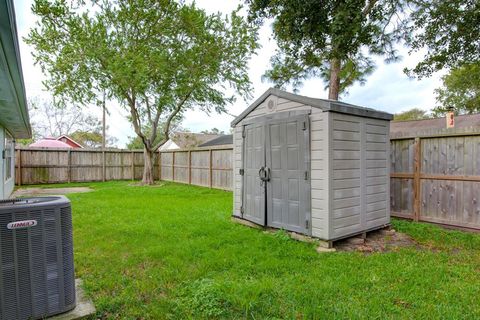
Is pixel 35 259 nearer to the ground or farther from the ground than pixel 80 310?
farther from the ground

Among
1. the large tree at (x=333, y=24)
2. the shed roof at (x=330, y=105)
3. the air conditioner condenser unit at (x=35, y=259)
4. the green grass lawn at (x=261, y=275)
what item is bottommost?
the green grass lawn at (x=261, y=275)

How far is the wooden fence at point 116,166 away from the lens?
10.5 m

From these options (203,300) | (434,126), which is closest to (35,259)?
(203,300)

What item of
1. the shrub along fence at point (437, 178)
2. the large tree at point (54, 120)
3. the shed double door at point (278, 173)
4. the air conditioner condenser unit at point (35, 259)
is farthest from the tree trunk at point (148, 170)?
the large tree at point (54, 120)

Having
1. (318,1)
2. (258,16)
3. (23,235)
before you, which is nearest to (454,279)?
(23,235)

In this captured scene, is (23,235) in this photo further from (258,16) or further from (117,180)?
(117,180)

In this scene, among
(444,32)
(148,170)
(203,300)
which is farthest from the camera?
(148,170)

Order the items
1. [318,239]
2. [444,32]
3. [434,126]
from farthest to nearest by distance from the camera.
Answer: [434,126] → [444,32] → [318,239]

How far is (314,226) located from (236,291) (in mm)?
1832

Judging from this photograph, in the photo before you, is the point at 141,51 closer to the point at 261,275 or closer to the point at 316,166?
the point at 316,166

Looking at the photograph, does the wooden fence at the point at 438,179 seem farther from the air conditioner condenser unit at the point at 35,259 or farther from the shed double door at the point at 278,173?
the air conditioner condenser unit at the point at 35,259

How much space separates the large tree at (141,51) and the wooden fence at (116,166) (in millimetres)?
1637

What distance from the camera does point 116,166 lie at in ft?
46.8

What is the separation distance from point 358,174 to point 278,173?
118cm
